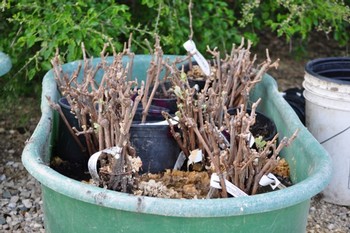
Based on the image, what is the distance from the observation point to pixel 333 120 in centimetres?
294

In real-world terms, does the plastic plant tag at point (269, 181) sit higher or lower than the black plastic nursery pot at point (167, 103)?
higher

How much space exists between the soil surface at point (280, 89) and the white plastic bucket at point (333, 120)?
0.35 feet

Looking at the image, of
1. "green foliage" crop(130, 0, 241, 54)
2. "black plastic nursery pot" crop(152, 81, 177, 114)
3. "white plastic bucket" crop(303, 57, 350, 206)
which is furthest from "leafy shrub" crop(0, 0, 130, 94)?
"white plastic bucket" crop(303, 57, 350, 206)

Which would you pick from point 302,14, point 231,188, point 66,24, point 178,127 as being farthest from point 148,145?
point 302,14

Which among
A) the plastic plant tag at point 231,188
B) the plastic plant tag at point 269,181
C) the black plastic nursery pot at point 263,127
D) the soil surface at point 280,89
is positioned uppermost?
the plastic plant tag at point 231,188

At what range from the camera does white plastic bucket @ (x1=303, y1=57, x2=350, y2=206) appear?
2.88 meters

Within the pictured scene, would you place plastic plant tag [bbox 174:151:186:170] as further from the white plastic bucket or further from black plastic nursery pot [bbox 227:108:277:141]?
the white plastic bucket

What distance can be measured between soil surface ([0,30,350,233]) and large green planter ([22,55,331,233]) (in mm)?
1019

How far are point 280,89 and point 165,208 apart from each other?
9.74ft

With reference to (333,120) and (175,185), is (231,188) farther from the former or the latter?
(333,120)

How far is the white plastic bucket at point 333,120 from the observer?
2.88m

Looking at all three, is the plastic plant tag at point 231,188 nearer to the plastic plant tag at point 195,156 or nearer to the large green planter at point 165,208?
the large green planter at point 165,208

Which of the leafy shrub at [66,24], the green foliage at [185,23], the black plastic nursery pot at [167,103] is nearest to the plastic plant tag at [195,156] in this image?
the black plastic nursery pot at [167,103]

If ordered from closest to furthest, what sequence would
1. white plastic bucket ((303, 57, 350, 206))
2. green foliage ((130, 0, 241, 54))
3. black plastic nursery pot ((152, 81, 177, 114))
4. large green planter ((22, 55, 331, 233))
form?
large green planter ((22, 55, 331, 233)) → black plastic nursery pot ((152, 81, 177, 114)) → white plastic bucket ((303, 57, 350, 206)) → green foliage ((130, 0, 241, 54))
